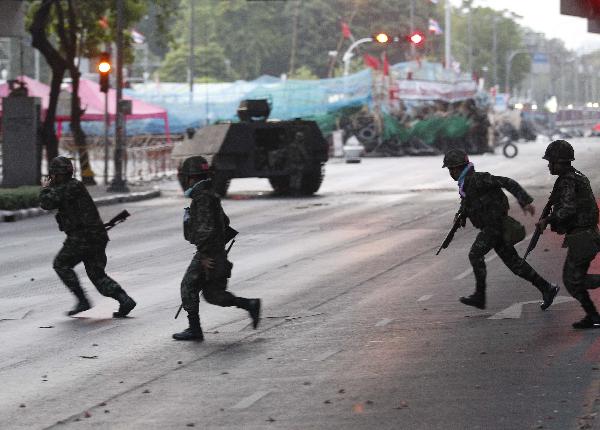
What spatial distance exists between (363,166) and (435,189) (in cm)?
1960

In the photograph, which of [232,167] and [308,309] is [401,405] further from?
[232,167]

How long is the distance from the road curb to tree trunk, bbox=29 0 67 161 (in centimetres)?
328

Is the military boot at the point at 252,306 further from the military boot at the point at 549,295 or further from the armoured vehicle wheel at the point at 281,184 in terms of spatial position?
the armoured vehicle wheel at the point at 281,184

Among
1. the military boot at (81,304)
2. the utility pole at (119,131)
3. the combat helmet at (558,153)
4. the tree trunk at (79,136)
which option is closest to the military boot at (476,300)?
the combat helmet at (558,153)

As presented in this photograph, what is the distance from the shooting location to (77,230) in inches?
587

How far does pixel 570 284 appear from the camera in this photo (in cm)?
1311

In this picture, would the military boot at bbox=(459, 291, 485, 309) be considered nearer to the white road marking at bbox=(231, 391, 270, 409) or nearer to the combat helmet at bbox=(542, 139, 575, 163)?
the combat helmet at bbox=(542, 139, 575, 163)

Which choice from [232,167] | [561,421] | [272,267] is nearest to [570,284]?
[561,421]

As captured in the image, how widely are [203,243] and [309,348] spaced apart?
128 centimetres

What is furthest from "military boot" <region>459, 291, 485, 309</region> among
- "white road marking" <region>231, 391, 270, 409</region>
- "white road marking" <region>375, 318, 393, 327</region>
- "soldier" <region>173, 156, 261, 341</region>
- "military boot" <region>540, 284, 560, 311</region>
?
"white road marking" <region>231, 391, 270, 409</region>

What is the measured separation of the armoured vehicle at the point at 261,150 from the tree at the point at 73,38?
469cm

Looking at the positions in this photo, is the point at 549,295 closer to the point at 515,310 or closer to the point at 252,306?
the point at 515,310

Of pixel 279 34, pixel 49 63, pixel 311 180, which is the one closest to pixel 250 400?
pixel 311 180

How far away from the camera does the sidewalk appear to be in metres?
32.4
